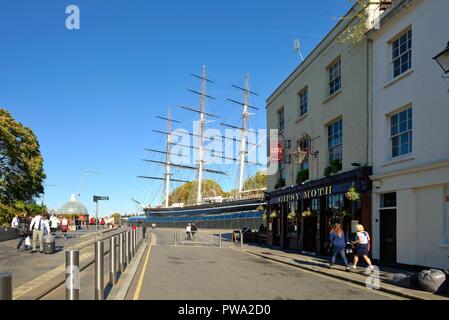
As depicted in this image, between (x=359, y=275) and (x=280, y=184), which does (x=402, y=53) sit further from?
(x=280, y=184)

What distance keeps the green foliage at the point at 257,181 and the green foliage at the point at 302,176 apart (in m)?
68.1

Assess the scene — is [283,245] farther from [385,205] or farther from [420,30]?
[420,30]

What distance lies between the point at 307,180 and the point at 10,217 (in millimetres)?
27664

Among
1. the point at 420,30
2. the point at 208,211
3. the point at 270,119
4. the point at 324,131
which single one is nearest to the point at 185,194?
the point at 208,211

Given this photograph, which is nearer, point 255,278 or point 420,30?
point 255,278

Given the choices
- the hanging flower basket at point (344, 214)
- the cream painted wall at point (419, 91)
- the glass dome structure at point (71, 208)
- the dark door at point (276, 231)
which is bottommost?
the glass dome structure at point (71, 208)

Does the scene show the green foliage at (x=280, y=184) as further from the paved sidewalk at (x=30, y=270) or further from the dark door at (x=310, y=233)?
the paved sidewalk at (x=30, y=270)

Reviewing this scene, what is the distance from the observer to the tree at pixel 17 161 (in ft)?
139

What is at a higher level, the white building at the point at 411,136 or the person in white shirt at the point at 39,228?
the white building at the point at 411,136

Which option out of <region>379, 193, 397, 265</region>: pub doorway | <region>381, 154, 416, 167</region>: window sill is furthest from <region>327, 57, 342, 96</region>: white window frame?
<region>379, 193, 397, 265</region>: pub doorway

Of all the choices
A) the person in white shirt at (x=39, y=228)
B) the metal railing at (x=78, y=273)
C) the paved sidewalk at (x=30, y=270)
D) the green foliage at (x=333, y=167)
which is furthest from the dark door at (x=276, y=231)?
the metal railing at (x=78, y=273)

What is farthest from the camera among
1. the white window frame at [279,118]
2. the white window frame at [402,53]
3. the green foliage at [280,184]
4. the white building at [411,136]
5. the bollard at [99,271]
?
the white window frame at [279,118]

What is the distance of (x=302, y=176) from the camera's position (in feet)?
85.6

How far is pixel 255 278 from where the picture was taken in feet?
45.7
